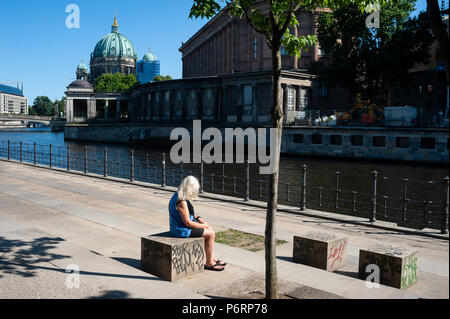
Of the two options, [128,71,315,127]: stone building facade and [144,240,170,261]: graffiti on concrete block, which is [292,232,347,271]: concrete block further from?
[128,71,315,127]: stone building facade

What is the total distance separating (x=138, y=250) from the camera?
862cm

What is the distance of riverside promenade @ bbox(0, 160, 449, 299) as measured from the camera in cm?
641

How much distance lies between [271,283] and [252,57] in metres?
76.3

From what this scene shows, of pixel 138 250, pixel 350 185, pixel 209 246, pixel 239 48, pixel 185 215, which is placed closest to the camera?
pixel 185 215

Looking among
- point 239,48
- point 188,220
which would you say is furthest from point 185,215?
point 239,48

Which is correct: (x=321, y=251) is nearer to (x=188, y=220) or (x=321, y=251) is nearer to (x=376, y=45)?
(x=188, y=220)

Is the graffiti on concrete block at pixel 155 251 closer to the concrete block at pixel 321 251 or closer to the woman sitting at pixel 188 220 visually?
the woman sitting at pixel 188 220

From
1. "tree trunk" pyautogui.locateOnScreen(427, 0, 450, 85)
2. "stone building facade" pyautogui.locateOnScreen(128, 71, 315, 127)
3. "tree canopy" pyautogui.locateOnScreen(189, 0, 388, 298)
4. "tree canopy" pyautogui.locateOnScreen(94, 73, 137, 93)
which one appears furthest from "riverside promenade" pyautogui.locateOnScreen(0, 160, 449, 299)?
"tree canopy" pyautogui.locateOnScreen(94, 73, 137, 93)

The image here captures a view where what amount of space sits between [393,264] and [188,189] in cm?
337

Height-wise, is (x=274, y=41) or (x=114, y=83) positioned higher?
(x=114, y=83)

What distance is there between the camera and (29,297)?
6012 millimetres

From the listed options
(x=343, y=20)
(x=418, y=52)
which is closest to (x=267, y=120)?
(x=343, y=20)

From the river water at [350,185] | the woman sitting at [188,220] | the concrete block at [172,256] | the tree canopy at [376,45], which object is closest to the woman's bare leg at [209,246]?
the woman sitting at [188,220]
